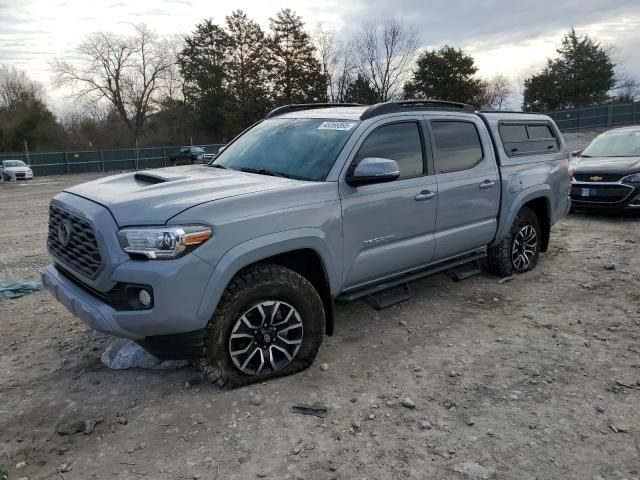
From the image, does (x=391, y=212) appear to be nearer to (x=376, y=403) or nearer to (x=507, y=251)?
(x=376, y=403)

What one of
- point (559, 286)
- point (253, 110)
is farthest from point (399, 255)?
point (253, 110)

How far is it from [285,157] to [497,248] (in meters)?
2.86

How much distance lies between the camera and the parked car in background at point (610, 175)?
8.73 m

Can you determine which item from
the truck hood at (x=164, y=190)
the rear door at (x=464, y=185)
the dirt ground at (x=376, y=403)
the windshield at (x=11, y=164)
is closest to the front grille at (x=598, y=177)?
the dirt ground at (x=376, y=403)

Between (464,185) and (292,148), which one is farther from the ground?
(292,148)

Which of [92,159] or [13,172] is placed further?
[92,159]

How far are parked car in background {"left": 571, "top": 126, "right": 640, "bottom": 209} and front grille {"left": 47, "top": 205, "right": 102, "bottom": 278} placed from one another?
346 inches

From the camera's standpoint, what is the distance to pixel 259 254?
3.26m

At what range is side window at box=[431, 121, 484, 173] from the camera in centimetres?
466

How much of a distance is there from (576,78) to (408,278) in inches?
2051

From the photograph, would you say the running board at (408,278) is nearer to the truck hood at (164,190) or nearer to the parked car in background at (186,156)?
the truck hood at (164,190)

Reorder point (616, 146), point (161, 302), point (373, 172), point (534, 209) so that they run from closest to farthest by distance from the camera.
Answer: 1. point (161, 302)
2. point (373, 172)
3. point (534, 209)
4. point (616, 146)

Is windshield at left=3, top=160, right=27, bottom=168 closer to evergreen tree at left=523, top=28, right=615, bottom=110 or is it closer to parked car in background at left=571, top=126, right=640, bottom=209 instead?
parked car in background at left=571, top=126, right=640, bottom=209

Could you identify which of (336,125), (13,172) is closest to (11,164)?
(13,172)
